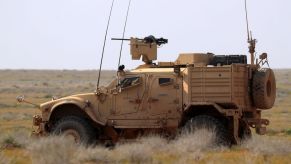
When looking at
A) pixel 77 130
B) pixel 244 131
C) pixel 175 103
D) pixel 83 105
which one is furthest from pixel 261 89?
pixel 77 130

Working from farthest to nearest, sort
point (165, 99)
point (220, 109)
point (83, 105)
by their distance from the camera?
point (83, 105) < point (165, 99) < point (220, 109)

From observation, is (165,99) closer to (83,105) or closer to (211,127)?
(211,127)

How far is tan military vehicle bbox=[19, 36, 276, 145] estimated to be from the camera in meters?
17.9

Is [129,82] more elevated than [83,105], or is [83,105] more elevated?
[129,82]

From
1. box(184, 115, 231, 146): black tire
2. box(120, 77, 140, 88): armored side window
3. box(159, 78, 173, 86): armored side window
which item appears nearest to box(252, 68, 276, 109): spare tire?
box(184, 115, 231, 146): black tire

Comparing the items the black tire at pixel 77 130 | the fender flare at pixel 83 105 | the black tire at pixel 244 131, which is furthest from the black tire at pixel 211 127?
the black tire at pixel 77 130

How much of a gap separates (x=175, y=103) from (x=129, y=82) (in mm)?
1330

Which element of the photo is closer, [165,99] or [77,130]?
[165,99]

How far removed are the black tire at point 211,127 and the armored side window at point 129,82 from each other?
1.78 meters

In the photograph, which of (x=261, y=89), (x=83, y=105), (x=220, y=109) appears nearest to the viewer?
(x=220, y=109)

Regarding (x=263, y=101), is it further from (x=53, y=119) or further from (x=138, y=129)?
(x=53, y=119)

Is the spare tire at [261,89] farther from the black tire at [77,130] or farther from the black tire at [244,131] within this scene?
the black tire at [77,130]

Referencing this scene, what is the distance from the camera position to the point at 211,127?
58.2 feet

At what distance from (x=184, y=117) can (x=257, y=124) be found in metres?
1.86
